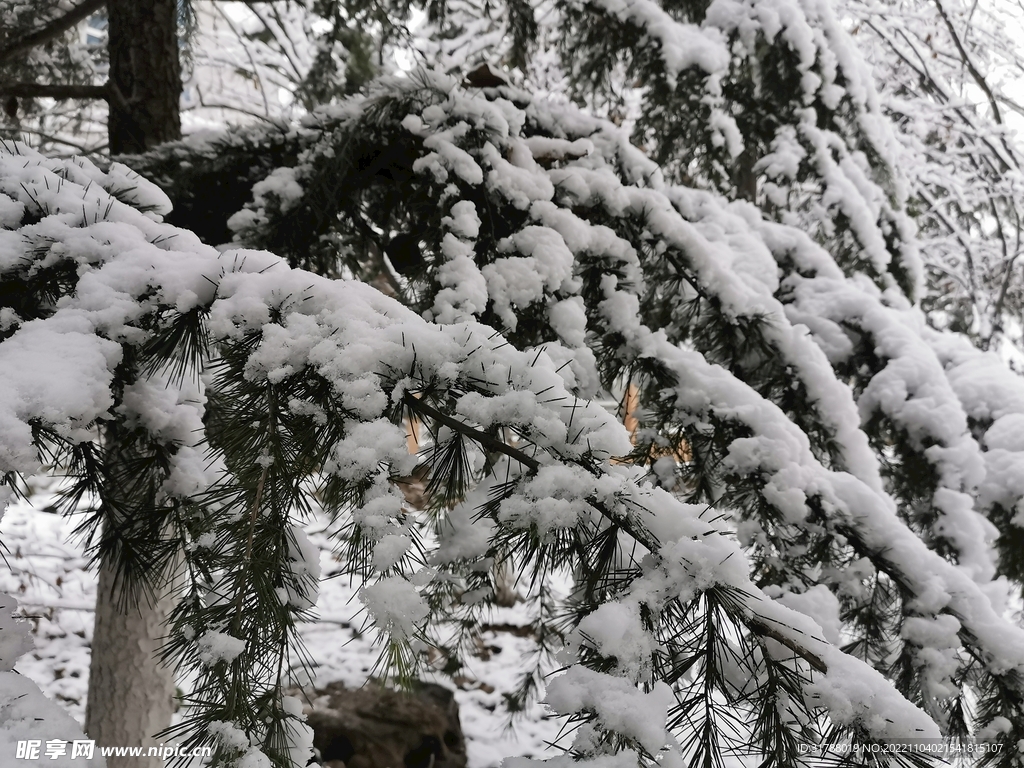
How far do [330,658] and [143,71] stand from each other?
13.2 feet

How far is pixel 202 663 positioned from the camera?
750 mm

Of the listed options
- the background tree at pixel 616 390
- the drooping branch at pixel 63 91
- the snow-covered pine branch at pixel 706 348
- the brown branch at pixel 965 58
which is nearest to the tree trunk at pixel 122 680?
the background tree at pixel 616 390

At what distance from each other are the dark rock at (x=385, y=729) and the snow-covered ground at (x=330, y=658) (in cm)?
22

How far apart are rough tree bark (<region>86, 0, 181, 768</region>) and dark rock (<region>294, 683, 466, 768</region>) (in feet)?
3.38

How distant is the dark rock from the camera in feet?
11.2

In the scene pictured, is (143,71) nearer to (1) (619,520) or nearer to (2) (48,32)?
(2) (48,32)

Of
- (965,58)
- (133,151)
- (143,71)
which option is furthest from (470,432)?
(965,58)

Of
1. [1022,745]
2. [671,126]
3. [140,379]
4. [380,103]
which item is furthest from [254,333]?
[671,126]

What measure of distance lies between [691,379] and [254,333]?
106 cm

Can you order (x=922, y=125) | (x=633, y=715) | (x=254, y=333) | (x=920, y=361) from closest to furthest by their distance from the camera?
(x=633, y=715), (x=254, y=333), (x=920, y=361), (x=922, y=125)

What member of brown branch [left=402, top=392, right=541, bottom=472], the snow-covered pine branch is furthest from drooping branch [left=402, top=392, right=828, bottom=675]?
the snow-covered pine branch

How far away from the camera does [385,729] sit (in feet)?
11.6

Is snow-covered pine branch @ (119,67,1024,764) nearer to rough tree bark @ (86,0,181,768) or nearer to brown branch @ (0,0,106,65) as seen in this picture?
rough tree bark @ (86,0,181,768)

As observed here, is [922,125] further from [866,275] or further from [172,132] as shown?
[172,132]
